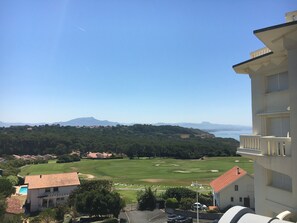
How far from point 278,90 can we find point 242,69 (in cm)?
190

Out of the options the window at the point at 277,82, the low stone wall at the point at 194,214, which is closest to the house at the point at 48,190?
the low stone wall at the point at 194,214

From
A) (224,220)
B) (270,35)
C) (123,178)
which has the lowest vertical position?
(123,178)

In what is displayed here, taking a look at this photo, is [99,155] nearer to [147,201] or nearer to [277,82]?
[147,201]

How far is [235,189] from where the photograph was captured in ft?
125

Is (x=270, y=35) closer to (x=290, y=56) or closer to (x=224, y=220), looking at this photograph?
Result: (x=290, y=56)

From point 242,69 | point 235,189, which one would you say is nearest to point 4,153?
point 235,189

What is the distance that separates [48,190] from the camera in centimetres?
4759

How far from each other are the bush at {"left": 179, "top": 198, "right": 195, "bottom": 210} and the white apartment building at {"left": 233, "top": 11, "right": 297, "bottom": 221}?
2802 cm

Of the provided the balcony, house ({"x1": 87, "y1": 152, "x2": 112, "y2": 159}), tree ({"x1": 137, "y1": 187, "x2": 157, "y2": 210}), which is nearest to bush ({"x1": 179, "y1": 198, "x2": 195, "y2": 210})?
tree ({"x1": 137, "y1": 187, "x2": 157, "y2": 210})

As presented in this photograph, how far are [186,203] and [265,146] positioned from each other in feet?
101

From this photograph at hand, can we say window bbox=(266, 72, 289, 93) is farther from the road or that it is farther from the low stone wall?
the low stone wall

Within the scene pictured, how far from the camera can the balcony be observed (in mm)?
8859

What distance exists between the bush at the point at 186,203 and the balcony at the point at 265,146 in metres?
28.9

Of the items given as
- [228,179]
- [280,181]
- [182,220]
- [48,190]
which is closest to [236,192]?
[228,179]
